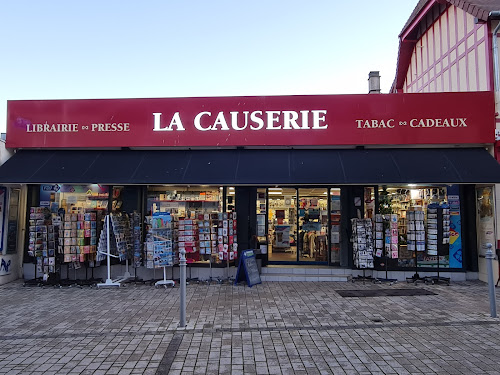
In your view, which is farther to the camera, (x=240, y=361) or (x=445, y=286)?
(x=445, y=286)

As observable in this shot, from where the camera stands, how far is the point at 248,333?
211 inches

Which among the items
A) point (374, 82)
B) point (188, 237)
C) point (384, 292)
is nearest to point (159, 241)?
point (188, 237)

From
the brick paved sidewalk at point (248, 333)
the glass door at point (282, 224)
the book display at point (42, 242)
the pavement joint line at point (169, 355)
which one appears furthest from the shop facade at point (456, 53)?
the book display at point (42, 242)

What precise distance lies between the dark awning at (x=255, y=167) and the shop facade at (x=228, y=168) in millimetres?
49

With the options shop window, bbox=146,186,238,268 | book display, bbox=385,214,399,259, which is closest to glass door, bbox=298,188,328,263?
book display, bbox=385,214,399,259

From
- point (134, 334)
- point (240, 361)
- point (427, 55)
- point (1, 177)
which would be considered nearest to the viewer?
point (240, 361)

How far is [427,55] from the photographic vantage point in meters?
13.2

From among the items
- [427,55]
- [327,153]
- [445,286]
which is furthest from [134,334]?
[427,55]

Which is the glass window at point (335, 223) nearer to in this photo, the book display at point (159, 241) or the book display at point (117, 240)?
the book display at point (159, 241)

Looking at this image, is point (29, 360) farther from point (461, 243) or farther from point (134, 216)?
point (461, 243)

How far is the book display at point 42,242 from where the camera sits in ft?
27.9

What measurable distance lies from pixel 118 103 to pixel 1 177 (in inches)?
132

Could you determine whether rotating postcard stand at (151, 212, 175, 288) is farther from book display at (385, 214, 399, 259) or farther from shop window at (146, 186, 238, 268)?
book display at (385, 214, 399, 259)

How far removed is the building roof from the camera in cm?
924
